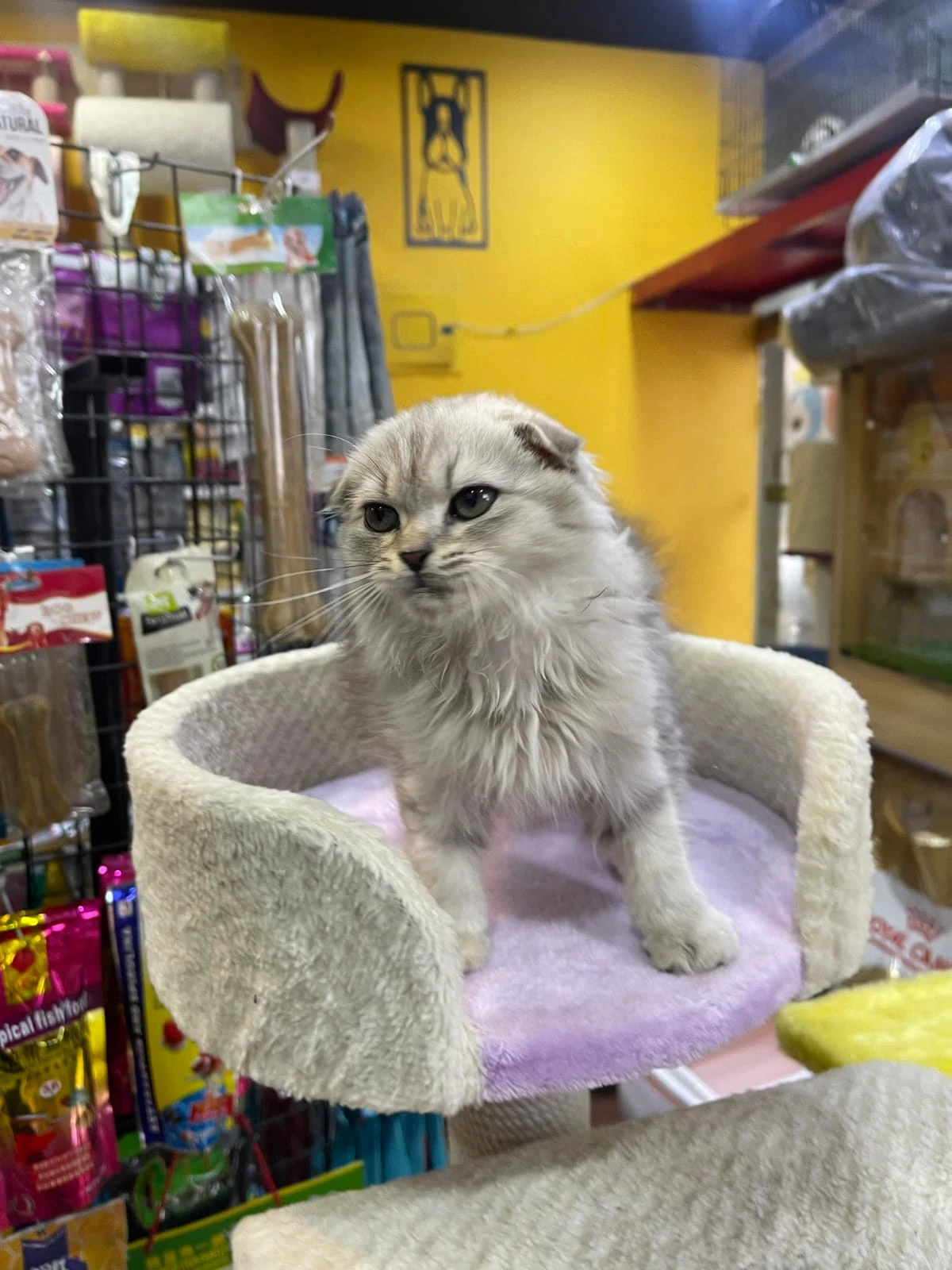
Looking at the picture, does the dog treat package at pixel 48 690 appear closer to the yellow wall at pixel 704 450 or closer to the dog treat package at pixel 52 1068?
the dog treat package at pixel 52 1068

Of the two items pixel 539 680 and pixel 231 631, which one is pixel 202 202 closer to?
pixel 231 631

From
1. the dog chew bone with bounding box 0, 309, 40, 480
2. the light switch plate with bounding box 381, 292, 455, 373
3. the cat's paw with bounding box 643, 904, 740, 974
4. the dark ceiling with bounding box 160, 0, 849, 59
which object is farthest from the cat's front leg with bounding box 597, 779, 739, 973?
the dark ceiling with bounding box 160, 0, 849, 59

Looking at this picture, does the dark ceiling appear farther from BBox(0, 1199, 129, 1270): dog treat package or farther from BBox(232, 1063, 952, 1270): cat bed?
BBox(0, 1199, 129, 1270): dog treat package

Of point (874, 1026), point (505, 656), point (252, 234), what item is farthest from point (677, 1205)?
point (252, 234)

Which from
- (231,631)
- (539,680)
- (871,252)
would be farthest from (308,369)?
(539,680)

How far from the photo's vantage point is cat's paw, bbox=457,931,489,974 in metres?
0.74

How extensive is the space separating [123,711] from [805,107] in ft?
6.38

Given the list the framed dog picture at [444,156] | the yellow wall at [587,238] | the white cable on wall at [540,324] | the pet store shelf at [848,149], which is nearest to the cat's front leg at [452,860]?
the pet store shelf at [848,149]

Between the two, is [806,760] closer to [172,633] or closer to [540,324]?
[172,633]

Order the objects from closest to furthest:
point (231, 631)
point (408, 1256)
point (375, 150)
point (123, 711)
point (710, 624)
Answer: point (408, 1256)
point (123, 711)
point (231, 631)
point (375, 150)
point (710, 624)

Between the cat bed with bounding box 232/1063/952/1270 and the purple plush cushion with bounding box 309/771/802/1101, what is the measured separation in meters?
0.12

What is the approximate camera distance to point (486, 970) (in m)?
0.74

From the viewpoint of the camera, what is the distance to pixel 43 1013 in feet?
3.46

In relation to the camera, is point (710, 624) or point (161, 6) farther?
point (710, 624)
